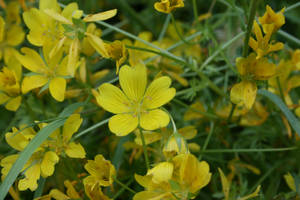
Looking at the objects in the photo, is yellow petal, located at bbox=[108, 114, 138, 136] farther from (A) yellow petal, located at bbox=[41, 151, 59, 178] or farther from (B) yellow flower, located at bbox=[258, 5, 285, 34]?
(B) yellow flower, located at bbox=[258, 5, 285, 34]

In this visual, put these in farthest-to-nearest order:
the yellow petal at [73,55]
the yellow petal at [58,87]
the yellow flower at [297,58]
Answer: the yellow flower at [297,58], the yellow petal at [58,87], the yellow petal at [73,55]

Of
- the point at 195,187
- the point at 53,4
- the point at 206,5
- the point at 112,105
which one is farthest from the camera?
the point at 206,5

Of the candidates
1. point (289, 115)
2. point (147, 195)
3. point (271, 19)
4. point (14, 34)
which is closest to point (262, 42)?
point (271, 19)

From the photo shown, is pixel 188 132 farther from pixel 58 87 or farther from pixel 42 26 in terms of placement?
pixel 42 26

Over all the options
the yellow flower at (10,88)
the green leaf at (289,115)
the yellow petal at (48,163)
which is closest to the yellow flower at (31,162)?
the yellow petal at (48,163)

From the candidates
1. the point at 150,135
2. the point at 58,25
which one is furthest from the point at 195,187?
the point at 58,25

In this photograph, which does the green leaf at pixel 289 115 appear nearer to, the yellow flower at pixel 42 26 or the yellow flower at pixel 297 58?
the yellow flower at pixel 297 58

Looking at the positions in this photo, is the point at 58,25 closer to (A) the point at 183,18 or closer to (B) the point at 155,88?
(B) the point at 155,88

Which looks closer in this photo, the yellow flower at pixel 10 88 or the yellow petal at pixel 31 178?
the yellow petal at pixel 31 178
